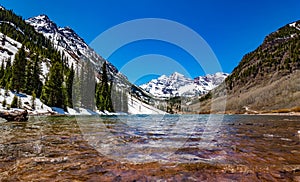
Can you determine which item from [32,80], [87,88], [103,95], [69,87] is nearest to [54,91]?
[32,80]

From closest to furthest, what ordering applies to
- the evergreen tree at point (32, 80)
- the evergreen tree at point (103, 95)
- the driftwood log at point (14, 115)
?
the driftwood log at point (14, 115) → the evergreen tree at point (32, 80) → the evergreen tree at point (103, 95)

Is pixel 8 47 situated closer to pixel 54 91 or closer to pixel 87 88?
pixel 87 88

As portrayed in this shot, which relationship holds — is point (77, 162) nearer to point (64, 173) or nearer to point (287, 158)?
point (64, 173)

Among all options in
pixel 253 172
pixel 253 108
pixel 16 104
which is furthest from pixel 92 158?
pixel 253 108

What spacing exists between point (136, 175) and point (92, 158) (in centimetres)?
276

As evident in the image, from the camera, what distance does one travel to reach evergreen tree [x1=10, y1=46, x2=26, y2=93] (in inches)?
2955

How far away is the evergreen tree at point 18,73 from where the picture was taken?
75062 mm

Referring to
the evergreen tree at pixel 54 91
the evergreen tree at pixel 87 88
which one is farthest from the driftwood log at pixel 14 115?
the evergreen tree at pixel 87 88

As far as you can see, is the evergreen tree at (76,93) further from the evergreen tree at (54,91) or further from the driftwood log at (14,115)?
the driftwood log at (14,115)

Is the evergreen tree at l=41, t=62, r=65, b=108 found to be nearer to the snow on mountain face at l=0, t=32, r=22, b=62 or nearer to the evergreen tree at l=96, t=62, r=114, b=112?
the evergreen tree at l=96, t=62, r=114, b=112

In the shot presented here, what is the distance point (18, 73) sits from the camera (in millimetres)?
77875

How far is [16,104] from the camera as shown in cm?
6025

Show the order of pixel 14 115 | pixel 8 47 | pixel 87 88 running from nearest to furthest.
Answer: pixel 14 115 < pixel 87 88 < pixel 8 47

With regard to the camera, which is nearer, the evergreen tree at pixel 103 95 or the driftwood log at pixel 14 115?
the driftwood log at pixel 14 115
